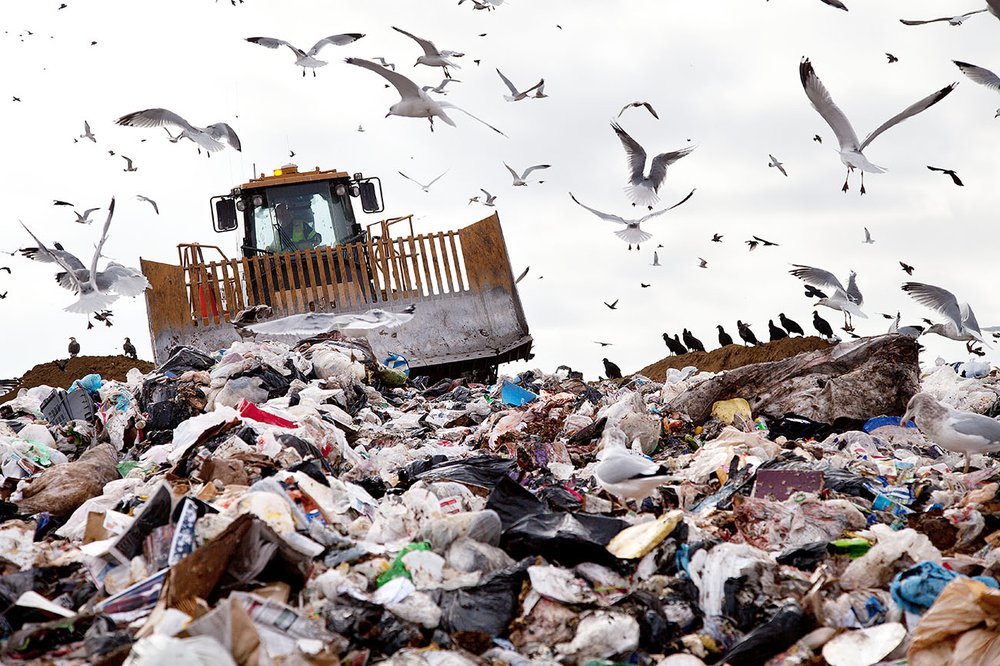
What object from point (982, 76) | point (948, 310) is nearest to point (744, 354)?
point (948, 310)

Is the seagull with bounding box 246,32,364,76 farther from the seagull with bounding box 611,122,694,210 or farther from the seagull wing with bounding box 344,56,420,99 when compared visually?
the seagull with bounding box 611,122,694,210

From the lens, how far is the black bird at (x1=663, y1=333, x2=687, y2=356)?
41.1 ft

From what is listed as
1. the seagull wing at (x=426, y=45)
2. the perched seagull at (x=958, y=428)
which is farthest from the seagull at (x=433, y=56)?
the perched seagull at (x=958, y=428)

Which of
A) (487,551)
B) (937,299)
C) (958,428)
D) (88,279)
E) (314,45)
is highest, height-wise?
(314,45)

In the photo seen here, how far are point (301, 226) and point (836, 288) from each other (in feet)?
17.0

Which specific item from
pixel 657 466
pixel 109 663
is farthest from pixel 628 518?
pixel 109 663

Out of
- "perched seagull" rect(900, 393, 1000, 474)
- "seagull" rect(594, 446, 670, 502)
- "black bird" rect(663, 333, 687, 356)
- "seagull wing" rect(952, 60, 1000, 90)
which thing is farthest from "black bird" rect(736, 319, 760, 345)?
"seagull" rect(594, 446, 670, 502)

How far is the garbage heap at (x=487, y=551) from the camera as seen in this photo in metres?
2.43

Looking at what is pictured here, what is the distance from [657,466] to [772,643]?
982 mm

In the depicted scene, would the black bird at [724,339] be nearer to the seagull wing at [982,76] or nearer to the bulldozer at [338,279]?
the bulldozer at [338,279]

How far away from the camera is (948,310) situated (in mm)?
6465

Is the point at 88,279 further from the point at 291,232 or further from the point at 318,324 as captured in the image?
the point at 291,232

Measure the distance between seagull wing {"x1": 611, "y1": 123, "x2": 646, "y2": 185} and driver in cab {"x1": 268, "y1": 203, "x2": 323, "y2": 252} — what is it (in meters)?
3.69

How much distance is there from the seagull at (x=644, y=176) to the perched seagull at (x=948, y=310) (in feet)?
6.10
